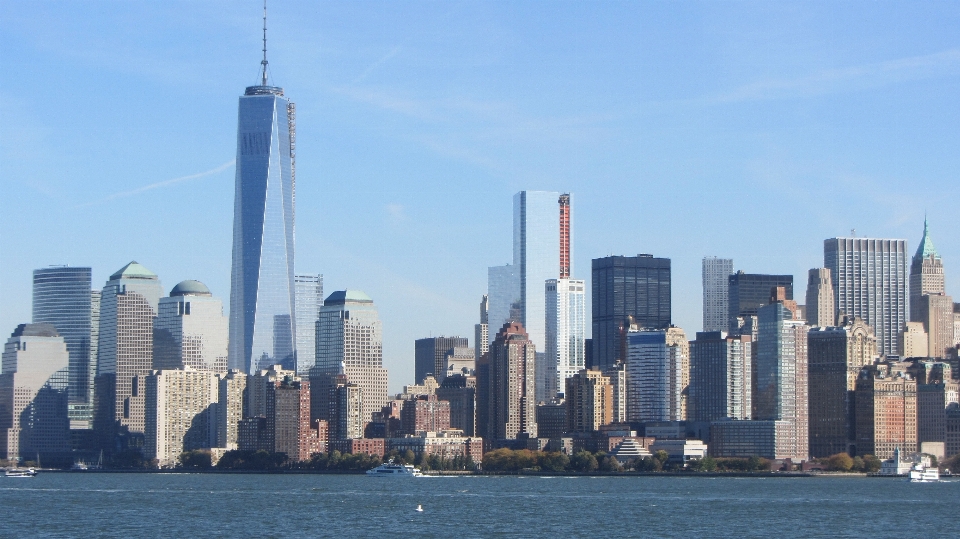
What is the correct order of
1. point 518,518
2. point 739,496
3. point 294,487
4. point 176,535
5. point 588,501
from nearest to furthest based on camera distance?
point 176,535, point 518,518, point 588,501, point 739,496, point 294,487

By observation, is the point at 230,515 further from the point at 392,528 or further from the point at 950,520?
the point at 950,520

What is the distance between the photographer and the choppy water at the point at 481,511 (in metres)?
110

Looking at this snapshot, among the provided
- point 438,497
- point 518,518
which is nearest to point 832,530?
point 518,518

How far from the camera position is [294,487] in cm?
18425

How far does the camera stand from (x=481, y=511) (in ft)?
429

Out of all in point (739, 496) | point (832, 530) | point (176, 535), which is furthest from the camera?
point (739, 496)

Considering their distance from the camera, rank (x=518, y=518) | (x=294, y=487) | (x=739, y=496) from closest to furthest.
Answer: (x=518, y=518), (x=739, y=496), (x=294, y=487)

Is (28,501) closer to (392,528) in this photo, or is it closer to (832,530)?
(392,528)

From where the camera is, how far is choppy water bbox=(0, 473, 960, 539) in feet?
362

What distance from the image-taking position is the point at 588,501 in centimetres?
14662

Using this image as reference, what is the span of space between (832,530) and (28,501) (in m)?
69.8

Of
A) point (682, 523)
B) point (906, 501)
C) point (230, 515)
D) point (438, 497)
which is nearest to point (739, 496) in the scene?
point (906, 501)

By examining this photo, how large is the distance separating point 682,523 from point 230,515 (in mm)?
31735

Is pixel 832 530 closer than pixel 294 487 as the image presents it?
Yes
